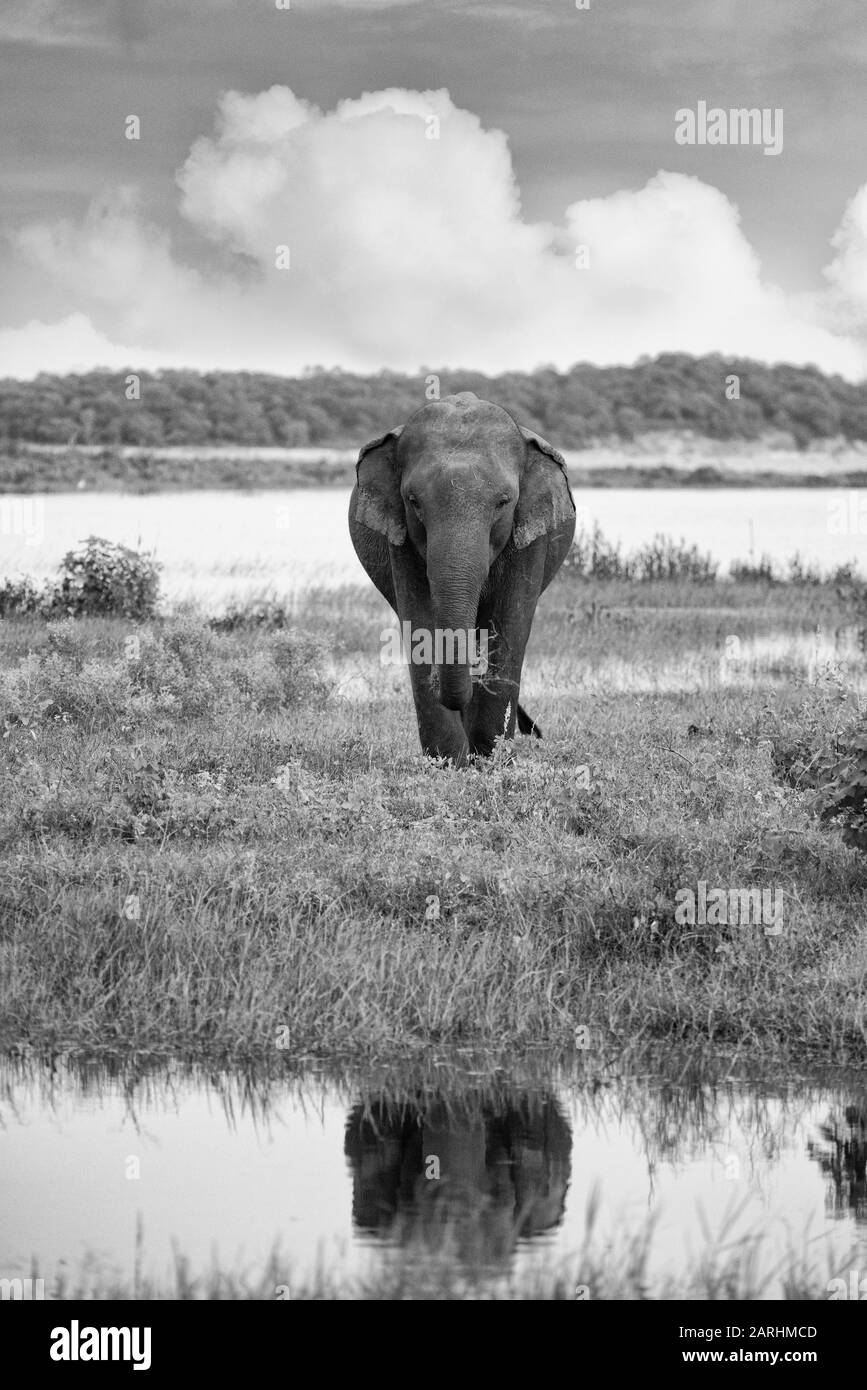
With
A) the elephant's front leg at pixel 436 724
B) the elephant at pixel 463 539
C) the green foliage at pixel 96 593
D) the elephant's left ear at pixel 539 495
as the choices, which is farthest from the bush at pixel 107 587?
the elephant's front leg at pixel 436 724

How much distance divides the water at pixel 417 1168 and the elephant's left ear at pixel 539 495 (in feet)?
17.9

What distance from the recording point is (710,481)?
73375 millimetres

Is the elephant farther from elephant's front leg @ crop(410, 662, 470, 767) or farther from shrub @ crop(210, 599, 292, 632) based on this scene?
shrub @ crop(210, 599, 292, 632)

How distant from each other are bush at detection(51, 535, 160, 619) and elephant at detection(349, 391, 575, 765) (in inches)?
330

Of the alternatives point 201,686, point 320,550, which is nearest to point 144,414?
point 320,550

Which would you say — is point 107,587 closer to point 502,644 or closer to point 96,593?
point 96,593

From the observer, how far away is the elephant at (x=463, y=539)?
1159 cm

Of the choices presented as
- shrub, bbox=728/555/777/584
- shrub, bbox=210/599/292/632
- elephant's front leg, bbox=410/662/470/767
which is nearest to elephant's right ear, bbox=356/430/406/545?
elephant's front leg, bbox=410/662/470/767

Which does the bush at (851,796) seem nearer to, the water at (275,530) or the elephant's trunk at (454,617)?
the elephant's trunk at (454,617)

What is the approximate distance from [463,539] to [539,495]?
4.00 feet

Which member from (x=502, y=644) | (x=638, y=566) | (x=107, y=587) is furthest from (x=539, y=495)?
(x=638, y=566)

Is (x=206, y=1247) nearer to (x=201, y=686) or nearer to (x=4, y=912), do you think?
(x=4, y=912)

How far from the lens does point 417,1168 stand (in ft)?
22.1

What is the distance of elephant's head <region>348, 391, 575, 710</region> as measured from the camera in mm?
11562
